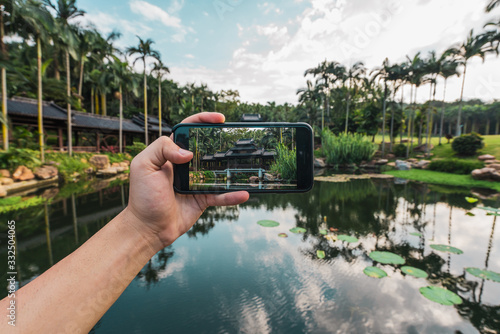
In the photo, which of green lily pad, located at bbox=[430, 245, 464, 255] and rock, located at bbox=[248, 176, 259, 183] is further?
green lily pad, located at bbox=[430, 245, 464, 255]

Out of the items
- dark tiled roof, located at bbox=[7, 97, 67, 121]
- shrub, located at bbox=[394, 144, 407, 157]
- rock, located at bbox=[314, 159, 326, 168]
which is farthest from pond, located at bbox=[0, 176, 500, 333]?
shrub, located at bbox=[394, 144, 407, 157]

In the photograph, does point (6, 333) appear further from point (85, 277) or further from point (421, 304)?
point (421, 304)

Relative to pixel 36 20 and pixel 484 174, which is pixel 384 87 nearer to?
pixel 484 174

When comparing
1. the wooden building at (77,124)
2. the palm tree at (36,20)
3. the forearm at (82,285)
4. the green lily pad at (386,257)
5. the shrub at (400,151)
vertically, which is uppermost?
the palm tree at (36,20)

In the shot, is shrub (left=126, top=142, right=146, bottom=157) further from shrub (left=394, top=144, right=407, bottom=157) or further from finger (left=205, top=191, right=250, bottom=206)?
shrub (left=394, top=144, right=407, bottom=157)

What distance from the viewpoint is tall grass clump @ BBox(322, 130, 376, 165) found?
18.8 metres

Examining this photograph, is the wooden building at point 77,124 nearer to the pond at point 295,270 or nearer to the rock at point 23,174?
the rock at point 23,174

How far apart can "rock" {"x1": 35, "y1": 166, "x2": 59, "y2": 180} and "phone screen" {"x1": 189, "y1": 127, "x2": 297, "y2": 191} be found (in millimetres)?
12710

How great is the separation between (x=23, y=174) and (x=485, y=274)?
14.7 meters

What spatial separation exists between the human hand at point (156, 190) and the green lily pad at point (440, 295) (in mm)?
3831

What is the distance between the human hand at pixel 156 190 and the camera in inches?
42.4

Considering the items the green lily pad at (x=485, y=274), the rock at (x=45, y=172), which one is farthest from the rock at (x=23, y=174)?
the green lily pad at (x=485, y=274)

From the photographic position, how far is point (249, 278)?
3549mm

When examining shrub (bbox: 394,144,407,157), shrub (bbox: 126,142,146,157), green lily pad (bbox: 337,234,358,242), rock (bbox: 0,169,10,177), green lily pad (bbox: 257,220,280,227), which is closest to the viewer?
green lily pad (bbox: 337,234,358,242)
